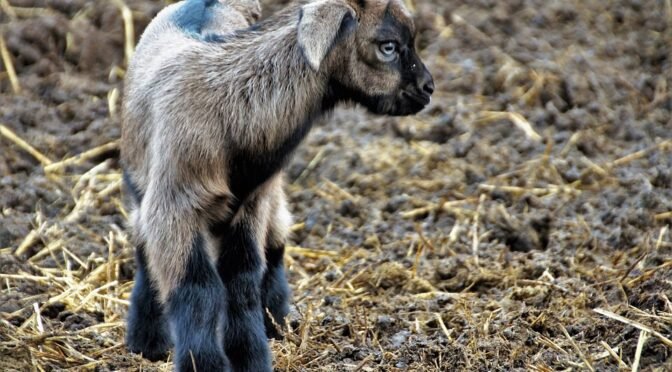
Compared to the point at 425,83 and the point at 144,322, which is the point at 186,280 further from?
the point at 425,83

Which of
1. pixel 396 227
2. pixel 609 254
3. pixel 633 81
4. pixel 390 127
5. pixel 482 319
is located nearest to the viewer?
pixel 482 319

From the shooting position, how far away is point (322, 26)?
5.73m

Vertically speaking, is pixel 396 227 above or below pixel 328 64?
below

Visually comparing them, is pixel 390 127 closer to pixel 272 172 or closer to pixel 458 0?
pixel 458 0

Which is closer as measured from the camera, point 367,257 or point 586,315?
point 586,315

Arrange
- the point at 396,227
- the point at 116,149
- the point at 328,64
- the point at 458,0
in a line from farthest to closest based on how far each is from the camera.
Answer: the point at 458,0 → the point at 116,149 → the point at 396,227 → the point at 328,64

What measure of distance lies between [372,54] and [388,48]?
85mm

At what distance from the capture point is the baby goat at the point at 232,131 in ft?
18.6

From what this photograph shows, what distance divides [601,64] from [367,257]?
406cm

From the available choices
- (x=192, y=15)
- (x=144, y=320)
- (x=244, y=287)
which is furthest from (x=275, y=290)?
(x=192, y=15)

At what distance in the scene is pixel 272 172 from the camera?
19.5 feet

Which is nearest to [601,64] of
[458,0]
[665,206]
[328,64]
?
[458,0]

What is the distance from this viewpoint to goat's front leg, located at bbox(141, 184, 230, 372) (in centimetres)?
562

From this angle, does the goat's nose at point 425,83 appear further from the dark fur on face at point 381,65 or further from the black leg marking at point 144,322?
the black leg marking at point 144,322
